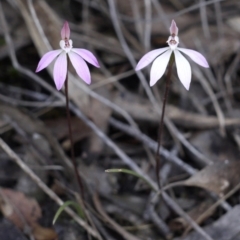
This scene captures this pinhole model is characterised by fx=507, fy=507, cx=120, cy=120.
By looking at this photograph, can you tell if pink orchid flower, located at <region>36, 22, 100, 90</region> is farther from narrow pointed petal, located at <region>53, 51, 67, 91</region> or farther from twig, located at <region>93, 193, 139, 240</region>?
twig, located at <region>93, 193, 139, 240</region>

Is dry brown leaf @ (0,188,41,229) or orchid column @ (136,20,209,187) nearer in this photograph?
orchid column @ (136,20,209,187)

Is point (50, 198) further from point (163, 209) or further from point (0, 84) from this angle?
point (0, 84)

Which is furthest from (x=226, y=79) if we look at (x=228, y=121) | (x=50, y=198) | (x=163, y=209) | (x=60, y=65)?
(x=60, y=65)

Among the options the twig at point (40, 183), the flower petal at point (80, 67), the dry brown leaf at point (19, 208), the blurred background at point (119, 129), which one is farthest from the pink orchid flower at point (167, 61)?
the dry brown leaf at point (19, 208)

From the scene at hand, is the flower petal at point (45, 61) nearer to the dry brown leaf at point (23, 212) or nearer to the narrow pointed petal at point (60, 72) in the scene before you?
the narrow pointed petal at point (60, 72)

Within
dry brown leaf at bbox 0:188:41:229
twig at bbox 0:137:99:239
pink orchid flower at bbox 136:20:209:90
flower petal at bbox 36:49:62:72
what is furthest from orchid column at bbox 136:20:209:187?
dry brown leaf at bbox 0:188:41:229

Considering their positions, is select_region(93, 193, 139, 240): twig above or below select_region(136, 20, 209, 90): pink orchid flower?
below

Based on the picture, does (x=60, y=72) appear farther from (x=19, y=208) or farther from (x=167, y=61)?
(x=19, y=208)
